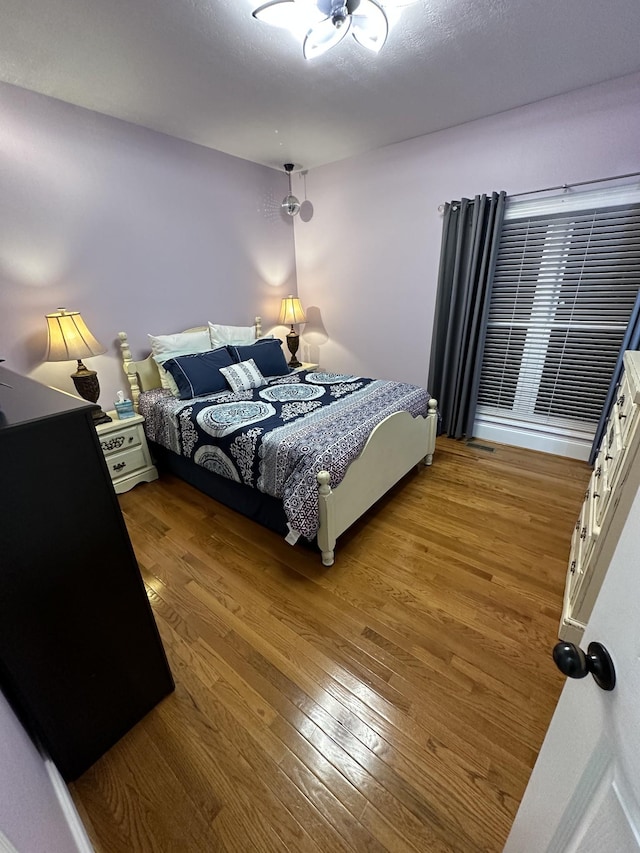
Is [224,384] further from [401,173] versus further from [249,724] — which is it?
[401,173]

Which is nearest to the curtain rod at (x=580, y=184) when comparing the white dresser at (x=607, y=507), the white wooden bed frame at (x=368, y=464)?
the white dresser at (x=607, y=507)

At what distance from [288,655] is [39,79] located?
3.39 m

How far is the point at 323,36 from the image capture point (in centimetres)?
157

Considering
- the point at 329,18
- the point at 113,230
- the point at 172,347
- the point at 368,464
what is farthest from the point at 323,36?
the point at 172,347

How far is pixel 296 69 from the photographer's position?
2.00m

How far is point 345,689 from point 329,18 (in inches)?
108

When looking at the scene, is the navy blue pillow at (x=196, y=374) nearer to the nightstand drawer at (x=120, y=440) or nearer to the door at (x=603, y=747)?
the nightstand drawer at (x=120, y=440)

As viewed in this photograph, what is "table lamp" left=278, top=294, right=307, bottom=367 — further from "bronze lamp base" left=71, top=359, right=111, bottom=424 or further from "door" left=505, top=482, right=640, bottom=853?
"door" left=505, top=482, right=640, bottom=853

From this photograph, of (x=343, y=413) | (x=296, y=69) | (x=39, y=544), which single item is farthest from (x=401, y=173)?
(x=39, y=544)

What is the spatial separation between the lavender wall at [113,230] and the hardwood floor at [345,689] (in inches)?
64.2

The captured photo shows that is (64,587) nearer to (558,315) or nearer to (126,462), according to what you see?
(126,462)

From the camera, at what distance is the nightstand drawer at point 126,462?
2.54 meters

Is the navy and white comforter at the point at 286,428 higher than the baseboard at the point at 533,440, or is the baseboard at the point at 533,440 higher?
the navy and white comforter at the point at 286,428

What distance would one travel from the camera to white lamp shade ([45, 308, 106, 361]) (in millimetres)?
2258
